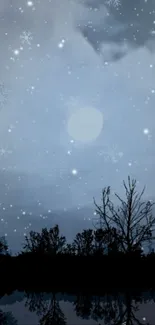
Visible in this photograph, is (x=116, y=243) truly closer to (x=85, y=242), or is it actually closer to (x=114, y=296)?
(x=85, y=242)

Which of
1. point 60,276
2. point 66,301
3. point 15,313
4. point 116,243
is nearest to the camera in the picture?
point 15,313

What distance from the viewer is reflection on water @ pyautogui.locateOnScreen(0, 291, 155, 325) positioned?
6604 millimetres

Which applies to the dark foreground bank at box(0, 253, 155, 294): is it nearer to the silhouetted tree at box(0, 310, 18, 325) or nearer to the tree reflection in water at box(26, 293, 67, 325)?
the tree reflection in water at box(26, 293, 67, 325)

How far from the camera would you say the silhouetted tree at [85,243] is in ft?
80.7

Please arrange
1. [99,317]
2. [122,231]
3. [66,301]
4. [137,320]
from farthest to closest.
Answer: [122,231], [66,301], [99,317], [137,320]

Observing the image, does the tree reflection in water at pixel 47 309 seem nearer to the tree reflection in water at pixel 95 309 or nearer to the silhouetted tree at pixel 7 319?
the tree reflection in water at pixel 95 309

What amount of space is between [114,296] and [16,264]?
923cm

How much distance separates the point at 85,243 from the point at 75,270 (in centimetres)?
901

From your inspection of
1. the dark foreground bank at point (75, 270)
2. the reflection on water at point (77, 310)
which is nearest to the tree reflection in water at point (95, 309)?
the reflection on water at point (77, 310)

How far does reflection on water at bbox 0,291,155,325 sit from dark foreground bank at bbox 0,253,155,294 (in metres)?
5.39

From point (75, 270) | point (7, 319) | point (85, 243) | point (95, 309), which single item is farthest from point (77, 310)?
point (85, 243)

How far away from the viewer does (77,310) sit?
308 inches

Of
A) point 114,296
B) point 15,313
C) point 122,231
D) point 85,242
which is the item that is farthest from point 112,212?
point 15,313

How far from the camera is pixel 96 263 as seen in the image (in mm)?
16531
